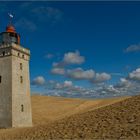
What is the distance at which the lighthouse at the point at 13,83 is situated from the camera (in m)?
32.9

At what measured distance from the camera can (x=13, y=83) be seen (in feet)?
109

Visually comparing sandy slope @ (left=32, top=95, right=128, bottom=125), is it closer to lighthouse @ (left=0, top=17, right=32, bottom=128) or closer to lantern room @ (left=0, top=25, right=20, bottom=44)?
lighthouse @ (left=0, top=17, right=32, bottom=128)

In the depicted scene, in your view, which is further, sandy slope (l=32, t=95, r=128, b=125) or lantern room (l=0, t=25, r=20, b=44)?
sandy slope (l=32, t=95, r=128, b=125)

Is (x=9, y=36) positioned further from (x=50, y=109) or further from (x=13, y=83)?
(x=50, y=109)

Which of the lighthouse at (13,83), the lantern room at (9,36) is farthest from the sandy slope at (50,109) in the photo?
the lantern room at (9,36)

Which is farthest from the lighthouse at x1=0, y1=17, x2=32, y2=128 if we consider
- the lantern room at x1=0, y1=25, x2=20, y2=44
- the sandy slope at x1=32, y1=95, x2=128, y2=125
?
the sandy slope at x1=32, y1=95, x2=128, y2=125

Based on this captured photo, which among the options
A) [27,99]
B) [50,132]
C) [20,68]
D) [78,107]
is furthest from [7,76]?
[78,107]

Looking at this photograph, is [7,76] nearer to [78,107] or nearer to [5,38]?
[5,38]

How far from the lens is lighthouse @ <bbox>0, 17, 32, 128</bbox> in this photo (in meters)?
32.9

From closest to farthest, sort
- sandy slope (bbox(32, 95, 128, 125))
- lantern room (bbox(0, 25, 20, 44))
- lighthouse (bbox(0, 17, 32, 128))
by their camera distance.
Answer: lighthouse (bbox(0, 17, 32, 128)), lantern room (bbox(0, 25, 20, 44)), sandy slope (bbox(32, 95, 128, 125))

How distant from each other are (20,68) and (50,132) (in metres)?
17.2

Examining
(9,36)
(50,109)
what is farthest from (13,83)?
(50,109)

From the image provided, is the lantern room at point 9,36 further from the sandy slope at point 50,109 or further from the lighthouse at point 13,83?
the sandy slope at point 50,109

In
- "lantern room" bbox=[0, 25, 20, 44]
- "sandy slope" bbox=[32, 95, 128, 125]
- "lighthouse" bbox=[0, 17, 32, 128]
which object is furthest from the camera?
"sandy slope" bbox=[32, 95, 128, 125]
